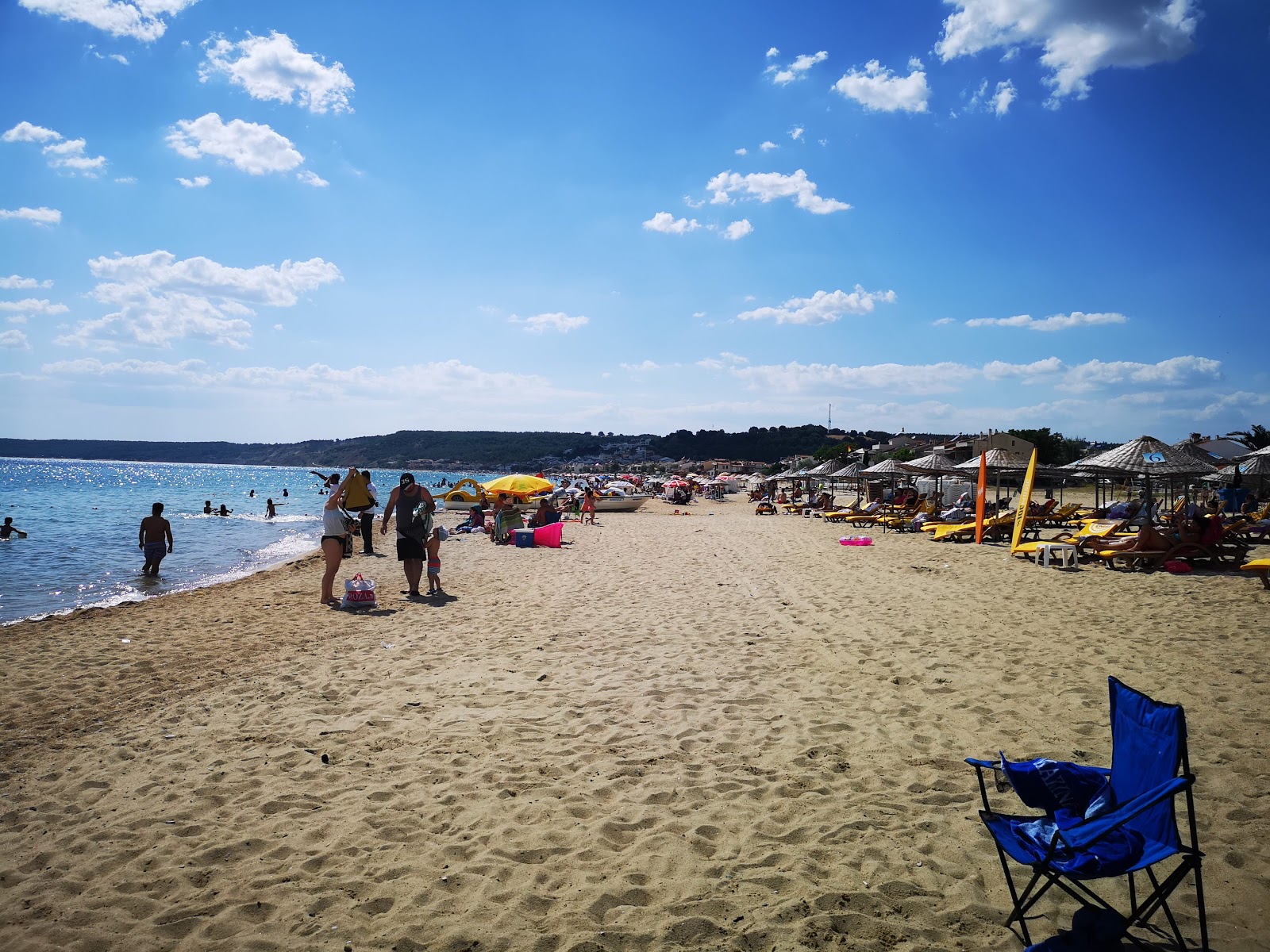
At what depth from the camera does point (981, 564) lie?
12141 mm

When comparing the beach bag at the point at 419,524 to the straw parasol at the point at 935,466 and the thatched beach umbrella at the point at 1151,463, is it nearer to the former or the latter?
the thatched beach umbrella at the point at 1151,463

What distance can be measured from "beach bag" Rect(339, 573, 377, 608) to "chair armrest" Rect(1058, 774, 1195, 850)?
322 inches

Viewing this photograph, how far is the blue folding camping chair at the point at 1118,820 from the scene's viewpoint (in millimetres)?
2199

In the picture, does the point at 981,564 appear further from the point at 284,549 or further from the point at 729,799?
the point at 284,549

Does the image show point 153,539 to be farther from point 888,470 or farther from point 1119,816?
point 888,470

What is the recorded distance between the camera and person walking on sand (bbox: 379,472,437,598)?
9180mm

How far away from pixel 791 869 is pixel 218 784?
10.2ft

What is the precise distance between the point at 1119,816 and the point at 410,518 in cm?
835

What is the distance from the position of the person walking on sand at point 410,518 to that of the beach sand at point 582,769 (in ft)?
4.12

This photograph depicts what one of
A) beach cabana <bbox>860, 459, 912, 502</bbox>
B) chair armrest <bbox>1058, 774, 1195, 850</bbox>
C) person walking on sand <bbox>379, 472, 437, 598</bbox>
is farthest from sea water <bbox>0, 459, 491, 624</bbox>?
beach cabana <bbox>860, 459, 912, 502</bbox>

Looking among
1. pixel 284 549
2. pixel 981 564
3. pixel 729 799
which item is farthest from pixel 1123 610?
pixel 284 549

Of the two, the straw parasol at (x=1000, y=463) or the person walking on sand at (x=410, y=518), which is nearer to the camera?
the person walking on sand at (x=410, y=518)

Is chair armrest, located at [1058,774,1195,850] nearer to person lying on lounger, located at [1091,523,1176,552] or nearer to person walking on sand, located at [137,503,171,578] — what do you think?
person lying on lounger, located at [1091,523,1176,552]

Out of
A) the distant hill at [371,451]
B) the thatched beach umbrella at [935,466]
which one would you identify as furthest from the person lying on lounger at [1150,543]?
the distant hill at [371,451]
